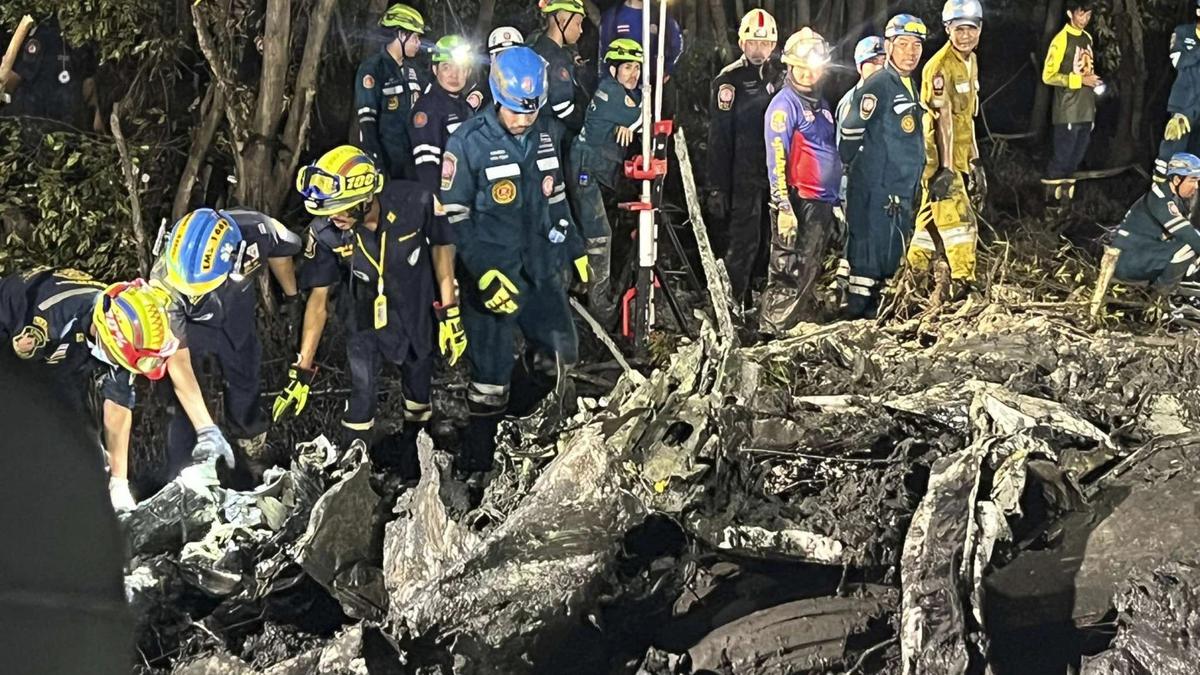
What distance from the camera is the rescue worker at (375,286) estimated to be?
2.85 m

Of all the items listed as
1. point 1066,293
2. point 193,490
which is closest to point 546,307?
point 193,490

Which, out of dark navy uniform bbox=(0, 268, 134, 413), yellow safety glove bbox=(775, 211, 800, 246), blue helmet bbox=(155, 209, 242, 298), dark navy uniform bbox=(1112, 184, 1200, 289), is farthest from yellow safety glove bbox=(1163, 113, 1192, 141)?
dark navy uniform bbox=(0, 268, 134, 413)

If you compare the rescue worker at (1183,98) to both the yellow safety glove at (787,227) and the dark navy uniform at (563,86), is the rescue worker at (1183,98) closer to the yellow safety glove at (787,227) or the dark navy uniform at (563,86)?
the yellow safety glove at (787,227)

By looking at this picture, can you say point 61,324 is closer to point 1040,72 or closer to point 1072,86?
point 1040,72

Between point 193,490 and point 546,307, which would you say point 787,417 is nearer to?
point 546,307

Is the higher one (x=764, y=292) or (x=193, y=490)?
(x=764, y=292)

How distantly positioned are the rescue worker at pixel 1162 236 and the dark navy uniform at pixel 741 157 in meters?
1.28

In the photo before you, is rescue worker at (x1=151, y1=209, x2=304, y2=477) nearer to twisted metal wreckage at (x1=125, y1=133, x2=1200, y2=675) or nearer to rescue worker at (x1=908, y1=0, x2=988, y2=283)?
twisted metal wreckage at (x1=125, y1=133, x2=1200, y2=675)

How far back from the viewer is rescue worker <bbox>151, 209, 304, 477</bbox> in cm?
269

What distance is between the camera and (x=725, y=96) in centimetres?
328

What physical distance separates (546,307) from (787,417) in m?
0.80

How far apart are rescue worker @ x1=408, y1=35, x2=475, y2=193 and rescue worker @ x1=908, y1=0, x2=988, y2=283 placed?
1.52 meters

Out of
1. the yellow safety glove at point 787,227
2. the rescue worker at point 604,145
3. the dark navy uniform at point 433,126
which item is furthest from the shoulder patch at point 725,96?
the dark navy uniform at point 433,126

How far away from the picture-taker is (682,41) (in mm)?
3197
